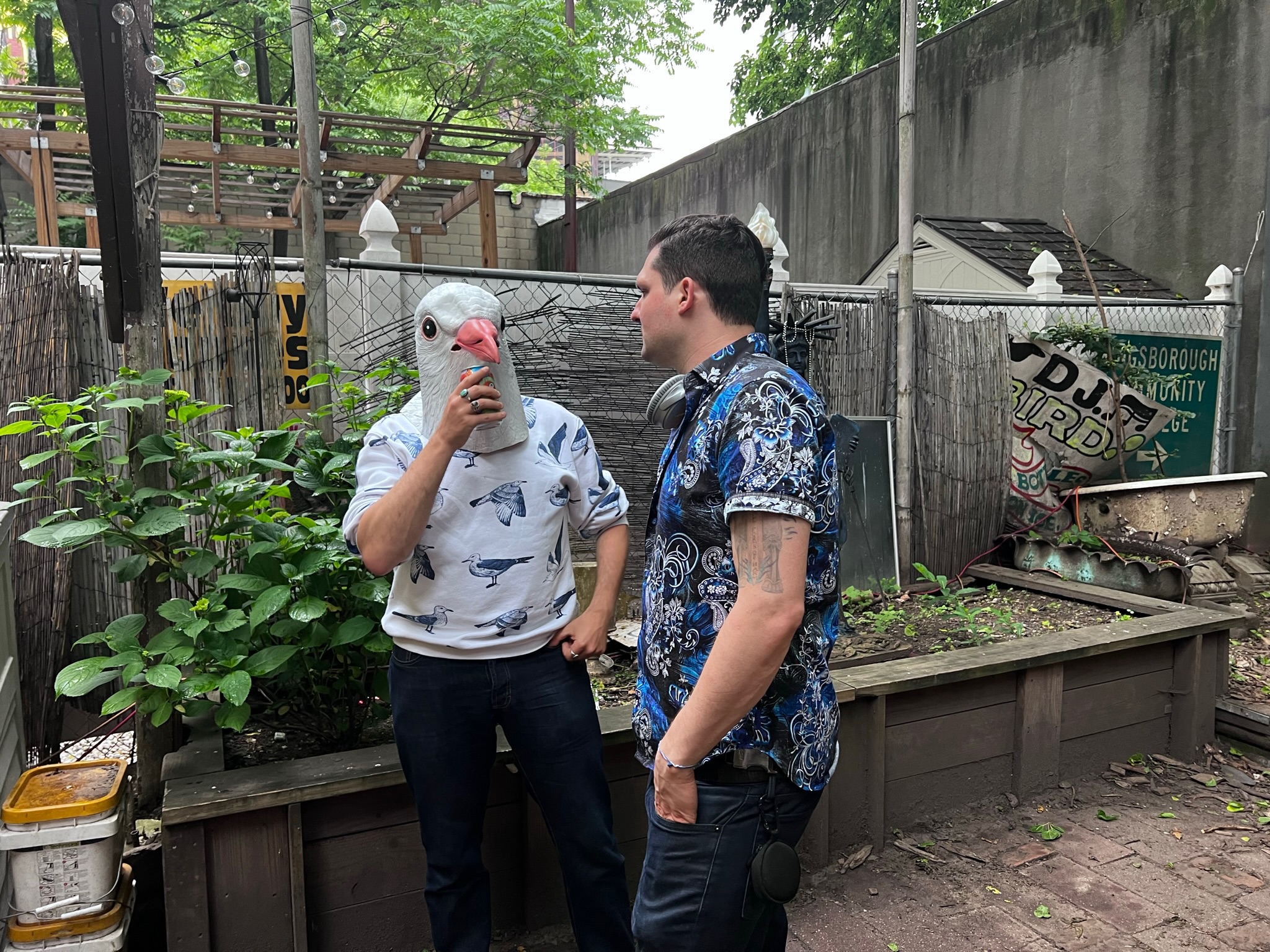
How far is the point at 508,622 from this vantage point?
192cm

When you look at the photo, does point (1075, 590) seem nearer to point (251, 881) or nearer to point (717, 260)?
point (717, 260)

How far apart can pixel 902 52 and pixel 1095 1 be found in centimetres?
461

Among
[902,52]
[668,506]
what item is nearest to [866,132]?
[902,52]

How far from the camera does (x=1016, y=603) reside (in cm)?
516

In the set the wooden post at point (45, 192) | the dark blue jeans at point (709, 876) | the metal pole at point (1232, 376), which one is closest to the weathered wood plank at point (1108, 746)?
the dark blue jeans at point (709, 876)

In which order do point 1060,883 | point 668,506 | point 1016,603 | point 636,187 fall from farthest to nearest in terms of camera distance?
point 636,187 < point 1016,603 < point 1060,883 < point 668,506

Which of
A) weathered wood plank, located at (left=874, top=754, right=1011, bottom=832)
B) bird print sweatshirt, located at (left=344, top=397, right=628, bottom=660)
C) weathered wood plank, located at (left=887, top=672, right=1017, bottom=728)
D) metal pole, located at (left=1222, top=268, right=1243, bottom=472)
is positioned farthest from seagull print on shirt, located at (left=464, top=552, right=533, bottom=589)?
metal pole, located at (left=1222, top=268, right=1243, bottom=472)

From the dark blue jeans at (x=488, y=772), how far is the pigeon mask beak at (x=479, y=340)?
67 centimetres

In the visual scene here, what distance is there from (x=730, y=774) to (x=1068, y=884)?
2050 mm

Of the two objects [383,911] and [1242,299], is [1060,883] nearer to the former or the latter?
[383,911]

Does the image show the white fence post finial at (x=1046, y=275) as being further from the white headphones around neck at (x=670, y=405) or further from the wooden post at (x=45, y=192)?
the wooden post at (x=45, y=192)

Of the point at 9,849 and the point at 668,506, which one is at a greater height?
the point at 668,506

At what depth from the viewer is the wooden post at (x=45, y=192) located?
28.9 ft

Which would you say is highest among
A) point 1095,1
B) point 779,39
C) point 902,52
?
point 779,39
